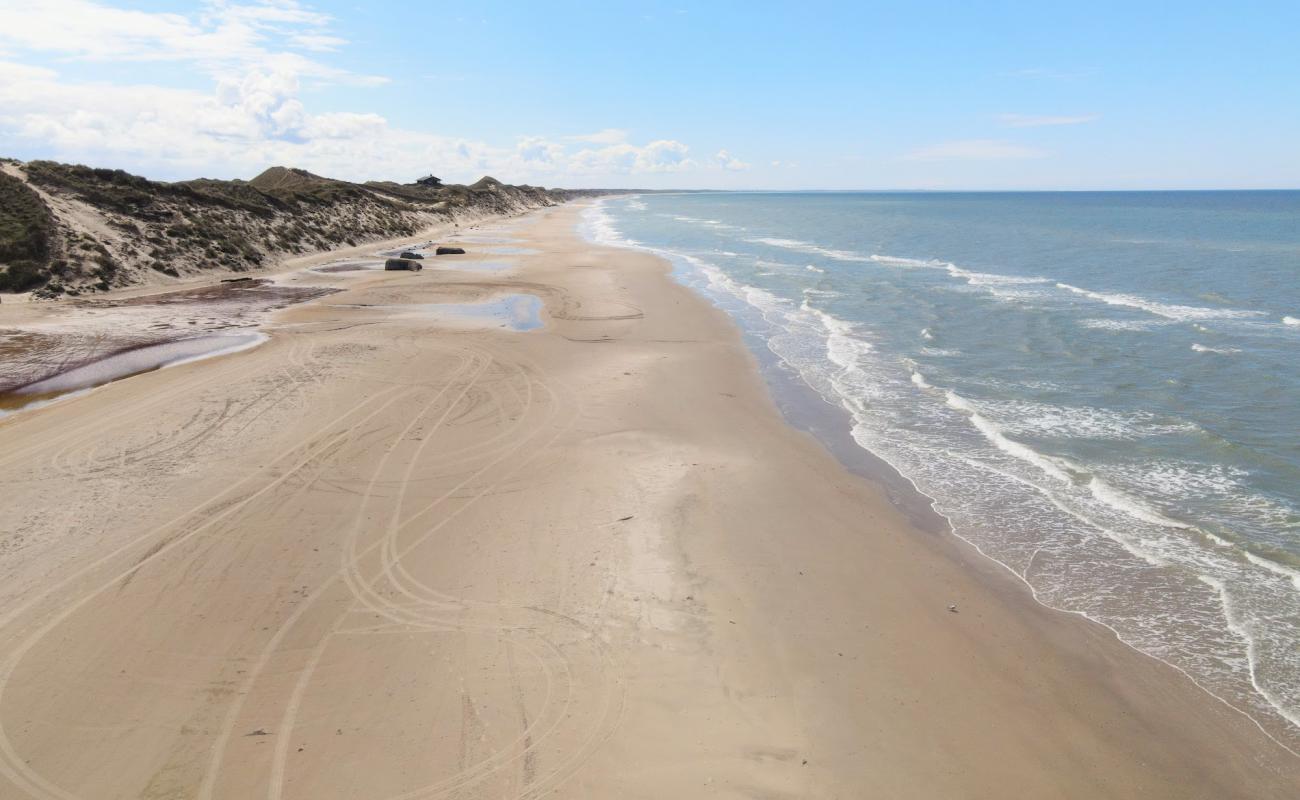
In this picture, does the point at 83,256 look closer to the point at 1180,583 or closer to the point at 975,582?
the point at 975,582

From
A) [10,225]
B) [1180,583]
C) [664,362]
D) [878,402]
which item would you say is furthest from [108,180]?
[1180,583]

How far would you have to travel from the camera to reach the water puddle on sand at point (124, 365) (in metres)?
16.4

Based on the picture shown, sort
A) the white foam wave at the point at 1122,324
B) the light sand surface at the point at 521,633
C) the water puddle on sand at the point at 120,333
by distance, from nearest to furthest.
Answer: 1. the light sand surface at the point at 521,633
2. the water puddle on sand at the point at 120,333
3. the white foam wave at the point at 1122,324

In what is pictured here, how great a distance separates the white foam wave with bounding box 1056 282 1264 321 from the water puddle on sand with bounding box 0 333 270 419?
3409cm

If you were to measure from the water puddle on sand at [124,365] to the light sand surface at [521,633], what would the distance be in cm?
164

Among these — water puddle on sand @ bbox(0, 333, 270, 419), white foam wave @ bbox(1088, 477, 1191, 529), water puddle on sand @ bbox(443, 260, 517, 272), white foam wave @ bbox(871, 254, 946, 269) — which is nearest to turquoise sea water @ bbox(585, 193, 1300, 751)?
white foam wave @ bbox(1088, 477, 1191, 529)

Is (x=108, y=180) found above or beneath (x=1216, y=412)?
above

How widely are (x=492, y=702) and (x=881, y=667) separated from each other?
444 cm

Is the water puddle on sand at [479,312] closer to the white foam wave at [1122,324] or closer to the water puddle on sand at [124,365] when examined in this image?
the water puddle on sand at [124,365]

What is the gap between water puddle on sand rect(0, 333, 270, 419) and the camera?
1643cm

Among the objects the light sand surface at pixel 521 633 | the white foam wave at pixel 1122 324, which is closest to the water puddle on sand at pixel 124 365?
the light sand surface at pixel 521 633

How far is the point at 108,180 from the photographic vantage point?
126 ft

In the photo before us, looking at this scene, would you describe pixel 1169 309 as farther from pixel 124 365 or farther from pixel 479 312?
pixel 124 365

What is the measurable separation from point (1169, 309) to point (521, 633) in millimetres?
31891
